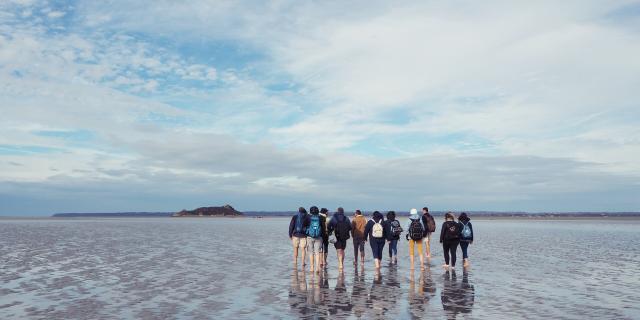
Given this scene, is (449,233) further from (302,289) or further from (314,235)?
(302,289)

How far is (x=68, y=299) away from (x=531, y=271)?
18066 millimetres

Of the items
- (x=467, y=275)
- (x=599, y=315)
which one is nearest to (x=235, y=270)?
(x=467, y=275)

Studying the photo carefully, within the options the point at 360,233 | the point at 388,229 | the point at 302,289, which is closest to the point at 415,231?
the point at 388,229

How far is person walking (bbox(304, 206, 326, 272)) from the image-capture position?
21.7m

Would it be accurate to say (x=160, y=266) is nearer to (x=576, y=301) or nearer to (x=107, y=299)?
(x=107, y=299)

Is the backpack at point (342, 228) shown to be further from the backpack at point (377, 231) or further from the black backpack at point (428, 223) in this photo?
the black backpack at point (428, 223)

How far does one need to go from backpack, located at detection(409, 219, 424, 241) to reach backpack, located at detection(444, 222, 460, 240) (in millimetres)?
1162

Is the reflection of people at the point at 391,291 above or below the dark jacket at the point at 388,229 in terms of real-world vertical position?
below

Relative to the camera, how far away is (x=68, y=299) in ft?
49.6

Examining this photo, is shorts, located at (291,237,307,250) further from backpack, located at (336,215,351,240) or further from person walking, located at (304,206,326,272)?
backpack, located at (336,215,351,240)

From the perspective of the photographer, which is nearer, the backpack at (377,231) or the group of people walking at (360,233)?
the group of people walking at (360,233)

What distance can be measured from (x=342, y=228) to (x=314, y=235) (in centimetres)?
192

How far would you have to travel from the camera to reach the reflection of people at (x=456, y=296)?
531 inches

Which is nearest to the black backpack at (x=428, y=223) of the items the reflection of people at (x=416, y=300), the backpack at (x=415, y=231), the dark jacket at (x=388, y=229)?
the backpack at (x=415, y=231)
